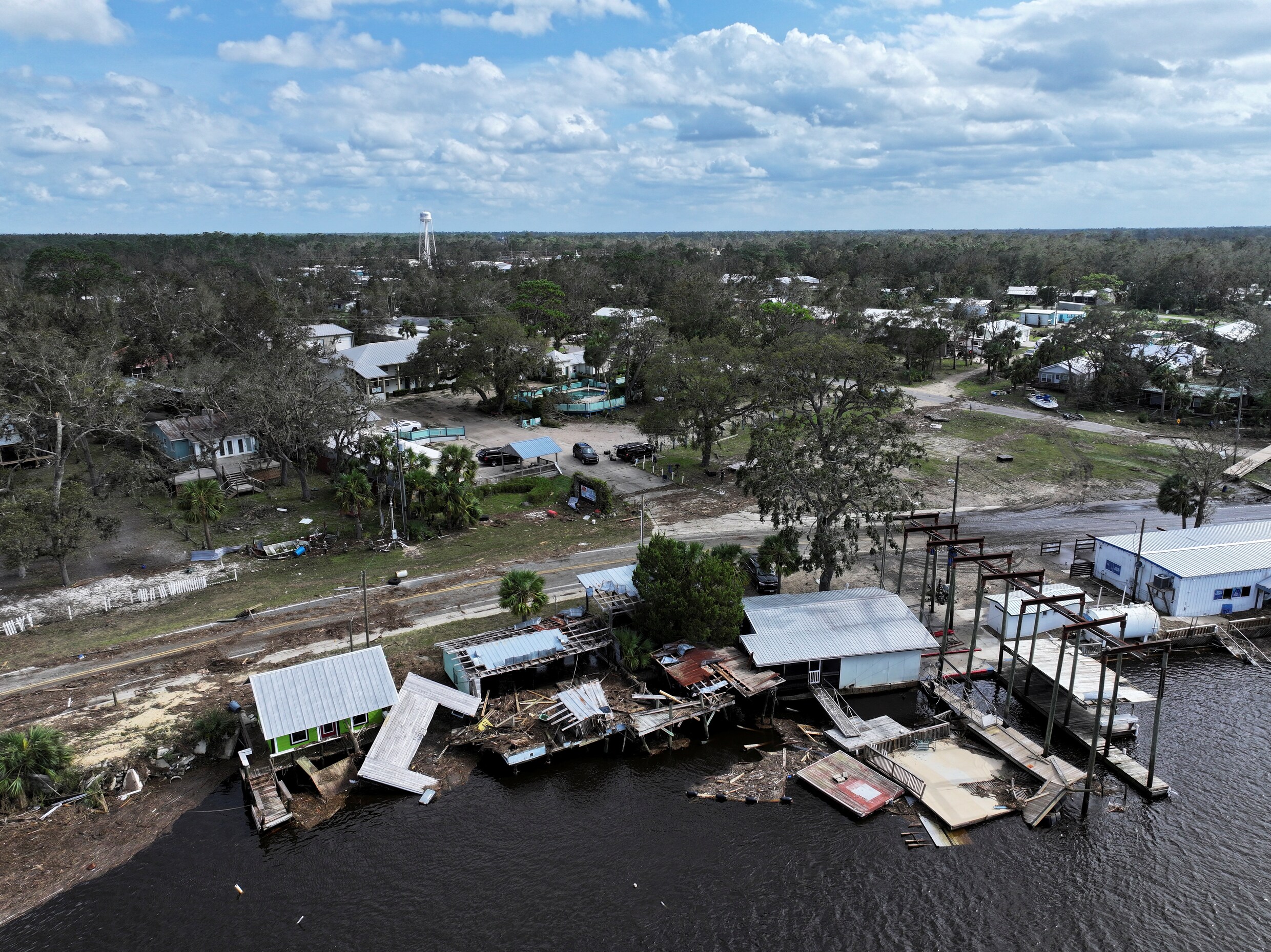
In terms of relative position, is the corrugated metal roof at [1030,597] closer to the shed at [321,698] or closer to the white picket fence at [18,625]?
the shed at [321,698]

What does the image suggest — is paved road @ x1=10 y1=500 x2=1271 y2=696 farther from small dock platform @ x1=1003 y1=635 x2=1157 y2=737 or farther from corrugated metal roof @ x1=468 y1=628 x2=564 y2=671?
small dock platform @ x1=1003 y1=635 x2=1157 y2=737

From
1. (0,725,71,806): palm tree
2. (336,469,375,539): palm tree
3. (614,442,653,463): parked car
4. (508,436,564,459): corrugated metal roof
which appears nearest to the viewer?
(0,725,71,806): palm tree

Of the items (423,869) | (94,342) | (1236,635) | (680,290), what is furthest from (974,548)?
(94,342)

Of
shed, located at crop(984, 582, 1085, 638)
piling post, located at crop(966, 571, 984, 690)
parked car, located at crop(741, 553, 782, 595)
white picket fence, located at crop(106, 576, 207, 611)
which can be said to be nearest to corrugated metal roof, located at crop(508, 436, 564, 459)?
parked car, located at crop(741, 553, 782, 595)

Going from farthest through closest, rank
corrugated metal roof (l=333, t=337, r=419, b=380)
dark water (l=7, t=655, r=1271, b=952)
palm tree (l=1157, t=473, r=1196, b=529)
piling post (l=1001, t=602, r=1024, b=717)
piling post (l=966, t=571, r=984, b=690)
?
corrugated metal roof (l=333, t=337, r=419, b=380) → palm tree (l=1157, t=473, r=1196, b=529) → piling post (l=966, t=571, r=984, b=690) → piling post (l=1001, t=602, r=1024, b=717) → dark water (l=7, t=655, r=1271, b=952)

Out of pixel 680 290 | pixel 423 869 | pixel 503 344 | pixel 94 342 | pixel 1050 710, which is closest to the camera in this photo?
pixel 423 869

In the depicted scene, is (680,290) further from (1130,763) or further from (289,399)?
(1130,763)

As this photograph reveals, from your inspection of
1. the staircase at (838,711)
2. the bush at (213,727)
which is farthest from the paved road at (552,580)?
the staircase at (838,711)
